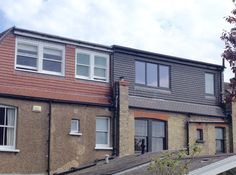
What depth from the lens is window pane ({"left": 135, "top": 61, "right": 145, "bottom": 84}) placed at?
103 feet

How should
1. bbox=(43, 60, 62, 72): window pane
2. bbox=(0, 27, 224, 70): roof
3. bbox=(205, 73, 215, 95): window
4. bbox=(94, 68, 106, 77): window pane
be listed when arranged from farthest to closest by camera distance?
bbox=(205, 73, 215, 95): window, bbox=(94, 68, 106, 77): window pane, bbox=(43, 60, 62, 72): window pane, bbox=(0, 27, 224, 70): roof

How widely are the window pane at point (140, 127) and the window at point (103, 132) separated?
66.7 inches

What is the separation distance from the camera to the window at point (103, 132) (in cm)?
2942

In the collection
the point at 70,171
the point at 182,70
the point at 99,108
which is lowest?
the point at 70,171

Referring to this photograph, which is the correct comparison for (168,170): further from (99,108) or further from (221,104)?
(221,104)

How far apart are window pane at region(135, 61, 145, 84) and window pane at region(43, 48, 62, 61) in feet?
15.2

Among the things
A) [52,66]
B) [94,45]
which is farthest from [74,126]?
[94,45]

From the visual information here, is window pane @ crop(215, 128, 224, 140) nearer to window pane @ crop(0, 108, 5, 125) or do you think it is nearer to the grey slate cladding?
the grey slate cladding

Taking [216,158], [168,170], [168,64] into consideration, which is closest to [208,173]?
[216,158]

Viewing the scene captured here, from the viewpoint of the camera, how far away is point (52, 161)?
2748 cm

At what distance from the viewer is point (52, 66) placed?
94.2ft

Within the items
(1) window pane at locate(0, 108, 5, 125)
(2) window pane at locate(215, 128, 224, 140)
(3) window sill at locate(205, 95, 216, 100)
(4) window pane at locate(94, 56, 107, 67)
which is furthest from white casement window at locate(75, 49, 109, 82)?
(2) window pane at locate(215, 128, 224, 140)

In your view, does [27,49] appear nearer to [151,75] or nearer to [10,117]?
[10,117]

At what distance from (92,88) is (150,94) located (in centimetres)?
366
